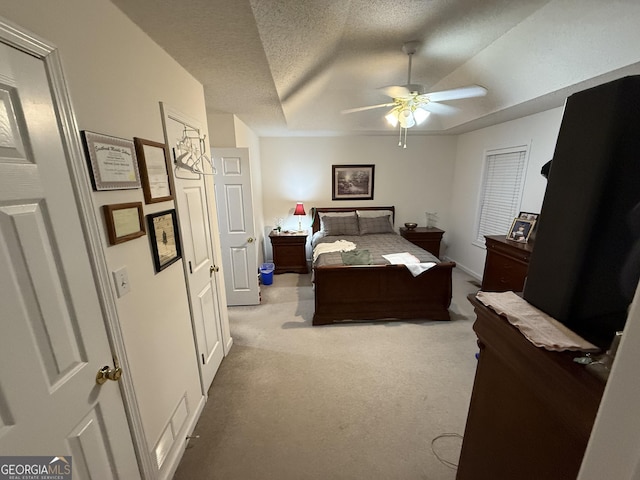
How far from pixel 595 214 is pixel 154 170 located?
1.72 m

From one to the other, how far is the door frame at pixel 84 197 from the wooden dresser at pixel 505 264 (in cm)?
331

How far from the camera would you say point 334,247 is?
144 inches

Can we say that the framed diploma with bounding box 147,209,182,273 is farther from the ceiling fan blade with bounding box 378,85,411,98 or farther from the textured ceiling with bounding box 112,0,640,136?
the ceiling fan blade with bounding box 378,85,411,98

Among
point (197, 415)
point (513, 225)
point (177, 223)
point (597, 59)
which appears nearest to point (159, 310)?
point (177, 223)

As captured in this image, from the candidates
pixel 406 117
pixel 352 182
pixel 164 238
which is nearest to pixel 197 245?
pixel 164 238

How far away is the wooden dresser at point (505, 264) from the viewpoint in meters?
2.66

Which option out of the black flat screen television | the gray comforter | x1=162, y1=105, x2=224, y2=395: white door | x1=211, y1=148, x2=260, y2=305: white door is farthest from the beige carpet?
the black flat screen television

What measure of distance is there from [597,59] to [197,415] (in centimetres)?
381

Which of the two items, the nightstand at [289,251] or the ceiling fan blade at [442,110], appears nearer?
the ceiling fan blade at [442,110]

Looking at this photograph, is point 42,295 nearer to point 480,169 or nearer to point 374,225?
point 374,225

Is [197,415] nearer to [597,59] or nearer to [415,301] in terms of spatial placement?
[415,301]

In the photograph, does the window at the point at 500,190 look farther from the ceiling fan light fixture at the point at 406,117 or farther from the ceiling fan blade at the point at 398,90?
the ceiling fan blade at the point at 398,90

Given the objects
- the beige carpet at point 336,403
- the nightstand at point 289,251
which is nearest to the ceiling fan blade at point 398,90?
the beige carpet at point 336,403

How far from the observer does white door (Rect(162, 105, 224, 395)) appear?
156cm
